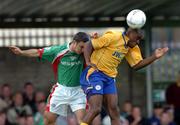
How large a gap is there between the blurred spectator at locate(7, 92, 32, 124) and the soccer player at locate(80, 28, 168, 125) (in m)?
6.59

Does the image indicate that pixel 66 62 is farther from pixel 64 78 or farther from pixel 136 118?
pixel 136 118

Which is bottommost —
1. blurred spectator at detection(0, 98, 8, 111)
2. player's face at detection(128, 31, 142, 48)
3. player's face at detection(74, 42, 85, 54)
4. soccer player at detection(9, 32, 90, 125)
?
blurred spectator at detection(0, 98, 8, 111)

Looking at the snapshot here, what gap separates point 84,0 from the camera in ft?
73.6

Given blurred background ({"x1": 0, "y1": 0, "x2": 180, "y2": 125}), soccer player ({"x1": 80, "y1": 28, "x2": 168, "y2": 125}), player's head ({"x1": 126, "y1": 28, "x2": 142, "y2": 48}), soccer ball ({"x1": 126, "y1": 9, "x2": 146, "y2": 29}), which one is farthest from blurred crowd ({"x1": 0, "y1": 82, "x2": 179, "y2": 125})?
soccer ball ({"x1": 126, "y1": 9, "x2": 146, "y2": 29})

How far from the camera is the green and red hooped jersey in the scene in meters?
16.0

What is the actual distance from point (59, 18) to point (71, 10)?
3.66 feet

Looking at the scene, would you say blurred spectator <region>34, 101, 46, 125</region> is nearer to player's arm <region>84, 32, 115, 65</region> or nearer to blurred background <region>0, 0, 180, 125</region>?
blurred background <region>0, 0, 180, 125</region>

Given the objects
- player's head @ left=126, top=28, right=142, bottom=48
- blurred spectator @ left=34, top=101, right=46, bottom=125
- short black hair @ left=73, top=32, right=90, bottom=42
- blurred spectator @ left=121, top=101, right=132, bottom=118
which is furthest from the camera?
blurred spectator @ left=121, top=101, right=132, bottom=118

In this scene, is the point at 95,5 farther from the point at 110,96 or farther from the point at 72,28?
the point at 110,96

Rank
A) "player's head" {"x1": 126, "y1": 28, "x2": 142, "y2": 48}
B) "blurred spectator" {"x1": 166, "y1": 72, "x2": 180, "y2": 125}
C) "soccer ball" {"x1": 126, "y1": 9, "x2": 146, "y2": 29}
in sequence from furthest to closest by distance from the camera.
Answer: "blurred spectator" {"x1": 166, "y1": 72, "x2": 180, "y2": 125} → "player's head" {"x1": 126, "y1": 28, "x2": 142, "y2": 48} → "soccer ball" {"x1": 126, "y1": 9, "x2": 146, "y2": 29}

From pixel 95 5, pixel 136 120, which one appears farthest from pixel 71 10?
pixel 136 120

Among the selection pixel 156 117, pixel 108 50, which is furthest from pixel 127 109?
pixel 108 50

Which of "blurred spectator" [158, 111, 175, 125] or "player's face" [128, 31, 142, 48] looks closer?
"player's face" [128, 31, 142, 48]

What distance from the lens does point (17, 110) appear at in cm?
2253
